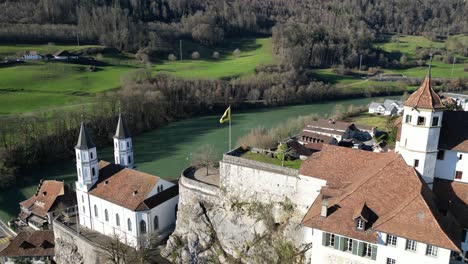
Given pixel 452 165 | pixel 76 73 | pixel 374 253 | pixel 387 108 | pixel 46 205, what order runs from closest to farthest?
pixel 374 253
pixel 452 165
pixel 46 205
pixel 387 108
pixel 76 73

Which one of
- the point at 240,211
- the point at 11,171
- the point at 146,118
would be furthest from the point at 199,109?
the point at 240,211

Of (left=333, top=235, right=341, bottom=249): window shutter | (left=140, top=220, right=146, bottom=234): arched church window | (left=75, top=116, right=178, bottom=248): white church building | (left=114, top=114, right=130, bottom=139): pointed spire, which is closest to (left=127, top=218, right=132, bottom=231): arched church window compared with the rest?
(left=75, top=116, right=178, bottom=248): white church building

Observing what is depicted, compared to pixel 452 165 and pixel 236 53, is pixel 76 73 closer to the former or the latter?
pixel 236 53

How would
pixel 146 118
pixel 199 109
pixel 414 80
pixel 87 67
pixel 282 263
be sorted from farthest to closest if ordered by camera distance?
pixel 414 80
pixel 87 67
pixel 199 109
pixel 146 118
pixel 282 263

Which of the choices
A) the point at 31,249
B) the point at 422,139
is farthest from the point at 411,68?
the point at 31,249

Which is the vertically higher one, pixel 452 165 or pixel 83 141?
pixel 452 165

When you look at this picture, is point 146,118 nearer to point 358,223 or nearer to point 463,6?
point 358,223
